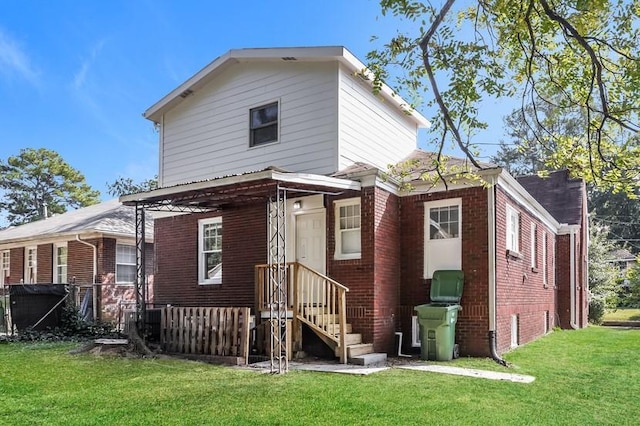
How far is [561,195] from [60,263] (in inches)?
737

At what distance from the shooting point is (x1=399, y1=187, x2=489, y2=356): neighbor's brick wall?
420 inches

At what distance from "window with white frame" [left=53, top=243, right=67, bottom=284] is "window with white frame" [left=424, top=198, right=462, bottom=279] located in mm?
13748

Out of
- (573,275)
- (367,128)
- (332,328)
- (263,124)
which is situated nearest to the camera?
(332,328)

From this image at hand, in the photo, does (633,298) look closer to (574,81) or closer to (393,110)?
(393,110)

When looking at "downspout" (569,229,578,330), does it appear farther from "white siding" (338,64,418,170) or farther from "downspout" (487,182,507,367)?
"downspout" (487,182,507,367)

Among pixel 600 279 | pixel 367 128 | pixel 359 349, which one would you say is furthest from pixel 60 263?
pixel 600 279

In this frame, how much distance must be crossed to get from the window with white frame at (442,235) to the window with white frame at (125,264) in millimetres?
11280

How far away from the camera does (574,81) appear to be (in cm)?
690

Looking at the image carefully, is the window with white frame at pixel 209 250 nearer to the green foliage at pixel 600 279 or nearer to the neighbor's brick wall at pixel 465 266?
the neighbor's brick wall at pixel 465 266

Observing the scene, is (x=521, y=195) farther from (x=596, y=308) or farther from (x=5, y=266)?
(x=5, y=266)

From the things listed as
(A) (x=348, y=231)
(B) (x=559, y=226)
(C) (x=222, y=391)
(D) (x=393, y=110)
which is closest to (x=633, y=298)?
(B) (x=559, y=226)

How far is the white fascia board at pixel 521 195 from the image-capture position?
1127 cm

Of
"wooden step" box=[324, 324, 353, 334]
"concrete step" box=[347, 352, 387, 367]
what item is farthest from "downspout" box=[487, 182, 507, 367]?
"wooden step" box=[324, 324, 353, 334]

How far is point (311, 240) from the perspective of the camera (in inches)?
472
